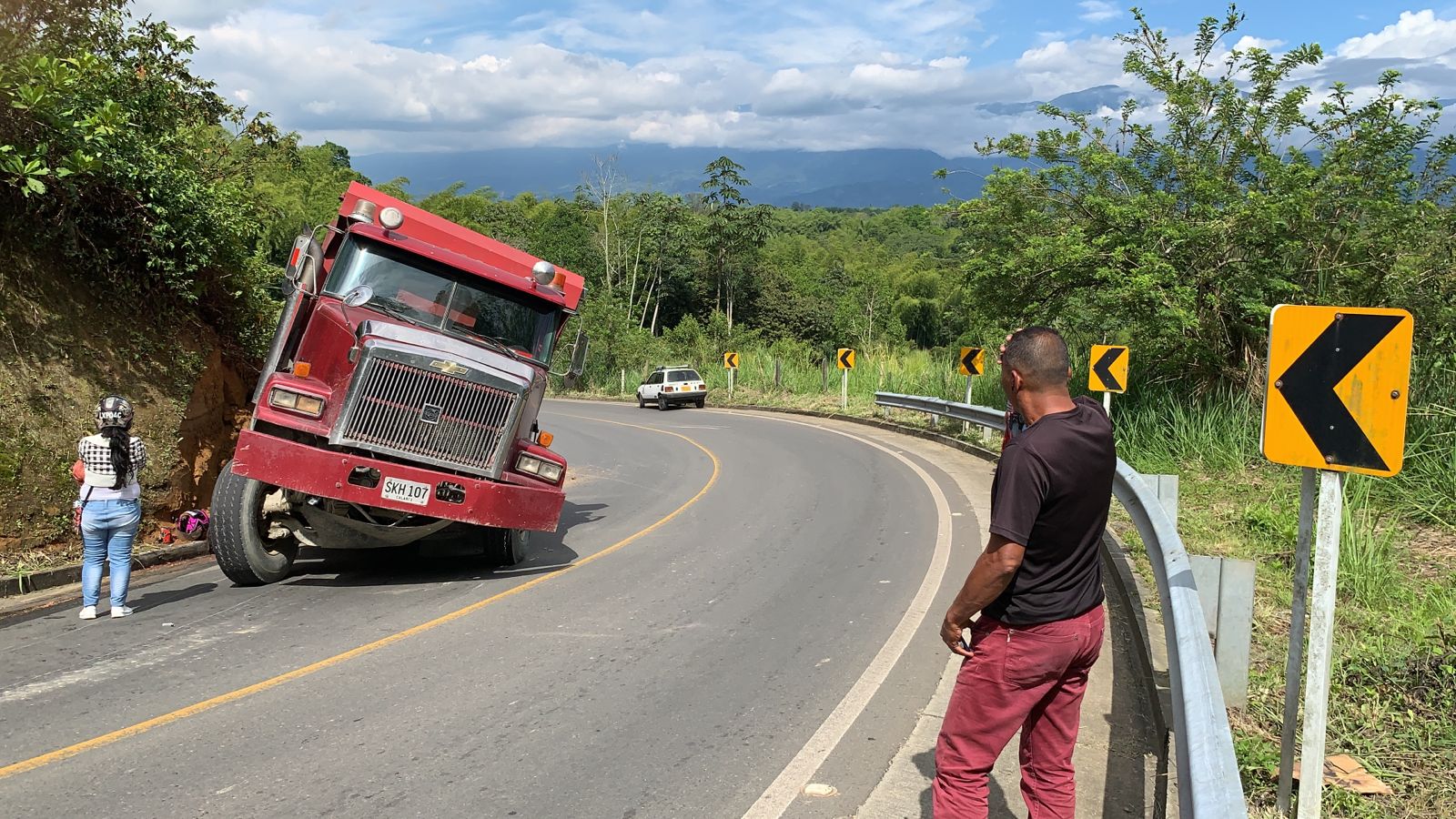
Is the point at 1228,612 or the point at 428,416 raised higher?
the point at 428,416

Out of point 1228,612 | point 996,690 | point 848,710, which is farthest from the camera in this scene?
point 848,710

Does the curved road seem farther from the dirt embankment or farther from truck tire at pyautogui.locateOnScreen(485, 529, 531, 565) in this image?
the dirt embankment

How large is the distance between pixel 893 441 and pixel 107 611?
53.7 feet

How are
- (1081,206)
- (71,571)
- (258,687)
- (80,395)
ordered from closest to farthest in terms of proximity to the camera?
(258,687)
(71,571)
(80,395)
(1081,206)

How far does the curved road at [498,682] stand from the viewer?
14.6 feet

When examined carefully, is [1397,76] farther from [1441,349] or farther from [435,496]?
[435,496]

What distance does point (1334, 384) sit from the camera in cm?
378

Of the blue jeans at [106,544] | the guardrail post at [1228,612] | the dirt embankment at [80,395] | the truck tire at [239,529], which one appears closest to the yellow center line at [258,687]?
the truck tire at [239,529]

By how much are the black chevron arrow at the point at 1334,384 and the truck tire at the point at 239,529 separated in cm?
743

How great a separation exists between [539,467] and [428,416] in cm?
118

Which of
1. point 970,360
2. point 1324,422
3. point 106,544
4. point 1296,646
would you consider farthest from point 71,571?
point 970,360

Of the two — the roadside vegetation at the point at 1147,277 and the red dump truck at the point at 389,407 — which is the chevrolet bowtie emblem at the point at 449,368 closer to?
the red dump truck at the point at 389,407

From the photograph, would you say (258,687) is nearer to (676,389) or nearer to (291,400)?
(291,400)

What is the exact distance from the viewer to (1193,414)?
45.4 ft
